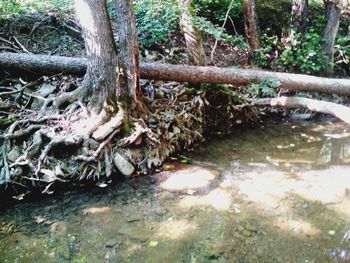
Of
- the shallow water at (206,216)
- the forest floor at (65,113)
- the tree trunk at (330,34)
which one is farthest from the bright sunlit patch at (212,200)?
the tree trunk at (330,34)

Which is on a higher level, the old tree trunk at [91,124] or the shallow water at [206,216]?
the old tree trunk at [91,124]

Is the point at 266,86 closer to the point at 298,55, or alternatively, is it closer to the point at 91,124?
the point at 298,55

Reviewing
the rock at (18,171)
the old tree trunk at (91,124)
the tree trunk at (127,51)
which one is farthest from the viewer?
the tree trunk at (127,51)

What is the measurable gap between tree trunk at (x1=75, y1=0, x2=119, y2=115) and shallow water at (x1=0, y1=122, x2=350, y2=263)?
53.0 inches

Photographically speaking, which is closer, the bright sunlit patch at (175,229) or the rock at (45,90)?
the bright sunlit patch at (175,229)

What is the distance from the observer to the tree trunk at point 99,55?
17.7 feet

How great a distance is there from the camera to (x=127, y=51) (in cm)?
561

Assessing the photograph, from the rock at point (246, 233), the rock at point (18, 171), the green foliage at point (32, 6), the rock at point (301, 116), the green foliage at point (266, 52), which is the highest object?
the green foliage at point (32, 6)

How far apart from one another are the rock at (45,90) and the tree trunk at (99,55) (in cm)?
106

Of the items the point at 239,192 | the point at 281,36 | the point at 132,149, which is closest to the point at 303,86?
the point at 281,36

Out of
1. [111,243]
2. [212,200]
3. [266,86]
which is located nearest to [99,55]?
[212,200]

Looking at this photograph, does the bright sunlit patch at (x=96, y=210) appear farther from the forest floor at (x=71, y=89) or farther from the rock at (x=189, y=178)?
the rock at (x=189, y=178)

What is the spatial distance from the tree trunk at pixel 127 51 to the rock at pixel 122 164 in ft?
2.81

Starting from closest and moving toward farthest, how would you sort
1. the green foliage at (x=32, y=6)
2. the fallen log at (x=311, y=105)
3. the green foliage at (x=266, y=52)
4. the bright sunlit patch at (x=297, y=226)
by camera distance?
the bright sunlit patch at (x=297, y=226), the fallen log at (x=311, y=105), the green foliage at (x=32, y=6), the green foliage at (x=266, y=52)
